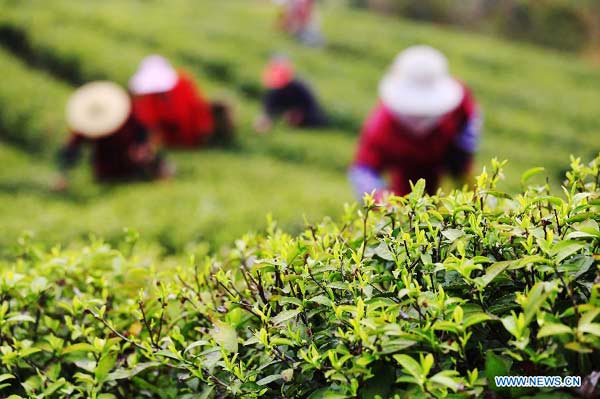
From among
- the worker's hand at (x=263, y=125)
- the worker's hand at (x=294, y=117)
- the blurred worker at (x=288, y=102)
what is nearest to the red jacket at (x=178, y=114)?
the worker's hand at (x=263, y=125)

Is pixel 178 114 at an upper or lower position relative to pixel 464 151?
lower

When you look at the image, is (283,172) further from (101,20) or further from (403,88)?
(101,20)

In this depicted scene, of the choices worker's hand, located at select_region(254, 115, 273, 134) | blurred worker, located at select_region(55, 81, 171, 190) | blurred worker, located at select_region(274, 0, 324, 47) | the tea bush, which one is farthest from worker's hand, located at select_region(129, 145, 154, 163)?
blurred worker, located at select_region(274, 0, 324, 47)

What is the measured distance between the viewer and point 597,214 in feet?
4.83

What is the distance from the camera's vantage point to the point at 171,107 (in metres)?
8.49

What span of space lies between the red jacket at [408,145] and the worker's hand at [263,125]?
508 centimetres

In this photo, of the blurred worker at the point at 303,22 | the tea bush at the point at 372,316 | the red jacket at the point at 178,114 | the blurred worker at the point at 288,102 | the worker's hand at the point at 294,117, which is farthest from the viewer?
the blurred worker at the point at 303,22

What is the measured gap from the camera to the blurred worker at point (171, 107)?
Answer: 8227 millimetres

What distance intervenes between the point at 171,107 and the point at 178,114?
0.44ft

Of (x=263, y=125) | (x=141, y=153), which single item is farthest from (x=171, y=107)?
(x=263, y=125)

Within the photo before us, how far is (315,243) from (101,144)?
244 inches

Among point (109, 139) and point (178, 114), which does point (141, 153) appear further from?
point (178, 114)

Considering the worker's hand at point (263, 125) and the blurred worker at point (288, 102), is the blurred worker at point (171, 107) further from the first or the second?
the blurred worker at point (288, 102)

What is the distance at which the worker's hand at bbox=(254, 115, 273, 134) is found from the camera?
9516 millimetres
